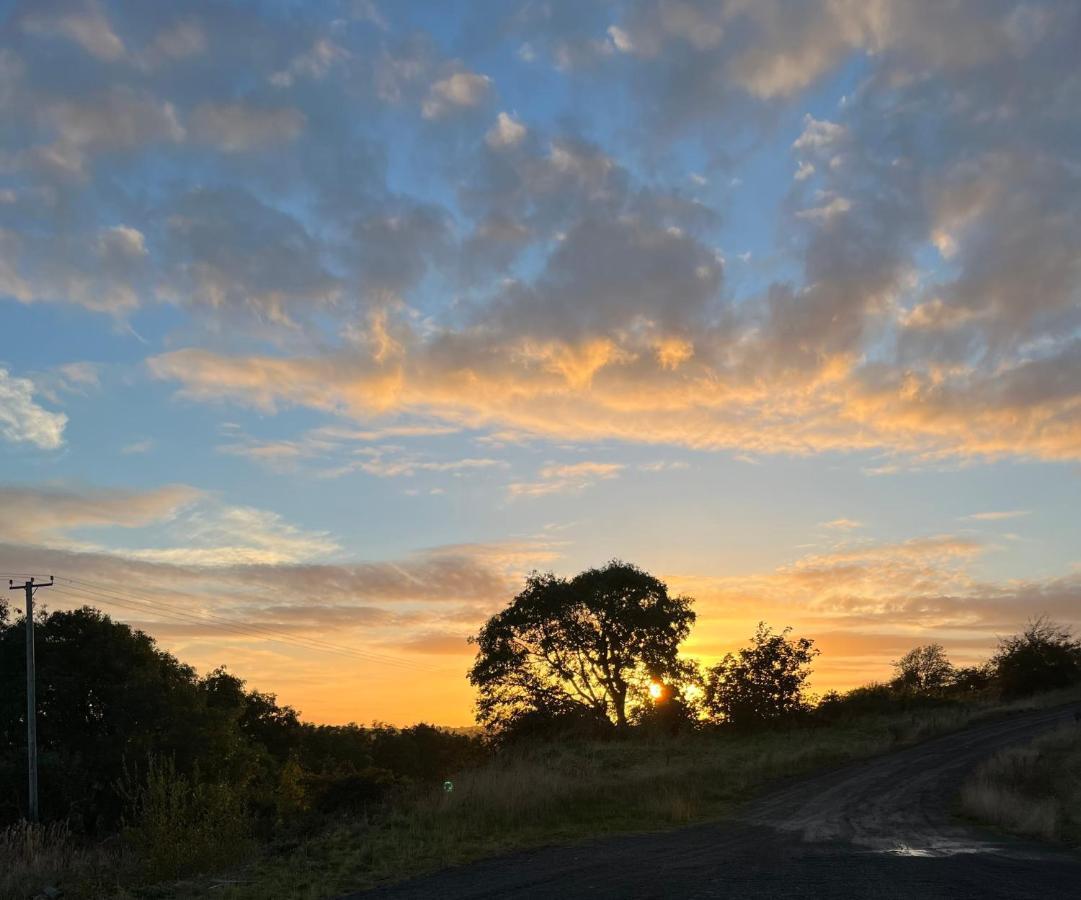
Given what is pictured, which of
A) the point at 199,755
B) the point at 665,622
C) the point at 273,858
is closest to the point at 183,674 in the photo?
the point at 199,755

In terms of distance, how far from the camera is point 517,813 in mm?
20312

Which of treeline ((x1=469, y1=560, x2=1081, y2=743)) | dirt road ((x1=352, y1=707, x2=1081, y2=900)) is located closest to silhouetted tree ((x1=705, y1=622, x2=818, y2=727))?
treeline ((x1=469, y1=560, x2=1081, y2=743))

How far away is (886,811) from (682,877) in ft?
37.7

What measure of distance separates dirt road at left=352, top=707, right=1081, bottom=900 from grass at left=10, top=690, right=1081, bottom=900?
139 centimetres

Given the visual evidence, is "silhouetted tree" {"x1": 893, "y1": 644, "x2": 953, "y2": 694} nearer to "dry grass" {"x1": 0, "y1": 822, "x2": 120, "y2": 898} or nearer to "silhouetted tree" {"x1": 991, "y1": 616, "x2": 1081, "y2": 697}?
"silhouetted tree" {"x1": 991, "y1": 616, "x2": 1081, "y2": 697}

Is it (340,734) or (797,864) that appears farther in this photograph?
(340,734)

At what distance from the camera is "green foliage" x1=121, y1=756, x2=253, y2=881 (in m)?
14.2

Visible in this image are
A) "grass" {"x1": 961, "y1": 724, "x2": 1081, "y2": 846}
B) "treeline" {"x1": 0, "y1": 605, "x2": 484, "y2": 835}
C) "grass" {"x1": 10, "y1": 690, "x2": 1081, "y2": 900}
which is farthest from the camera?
"treeline" {"x1": 0, "y1": 605, "x2": 484, "y2": 835}

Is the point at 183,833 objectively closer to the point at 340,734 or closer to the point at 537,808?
the point at 537,808

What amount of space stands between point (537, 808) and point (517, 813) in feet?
2.50

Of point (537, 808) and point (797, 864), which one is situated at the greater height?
point (797, 864)

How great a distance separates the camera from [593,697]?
4766cm

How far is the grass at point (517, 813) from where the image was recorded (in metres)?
13.7

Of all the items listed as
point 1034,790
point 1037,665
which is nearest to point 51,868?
point 1034,790
